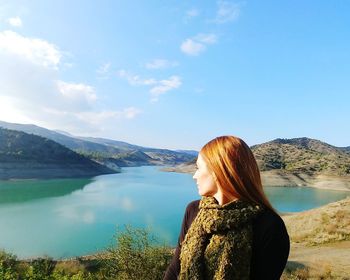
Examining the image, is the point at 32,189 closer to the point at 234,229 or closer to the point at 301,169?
the point at 301,169

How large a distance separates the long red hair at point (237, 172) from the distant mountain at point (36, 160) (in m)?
76.2

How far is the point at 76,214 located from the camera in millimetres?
43156

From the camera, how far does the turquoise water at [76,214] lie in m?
29.1

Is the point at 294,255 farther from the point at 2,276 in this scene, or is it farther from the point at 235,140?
the point at 235,140

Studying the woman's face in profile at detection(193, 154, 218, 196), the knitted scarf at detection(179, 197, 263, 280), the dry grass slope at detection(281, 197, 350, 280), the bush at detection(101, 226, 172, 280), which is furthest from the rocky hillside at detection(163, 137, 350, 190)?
the knitted scarf at detection(179, 197, 263, 280)

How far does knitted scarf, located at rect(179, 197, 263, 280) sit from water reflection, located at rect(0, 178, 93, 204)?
53.2 m

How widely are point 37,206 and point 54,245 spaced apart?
2132cm

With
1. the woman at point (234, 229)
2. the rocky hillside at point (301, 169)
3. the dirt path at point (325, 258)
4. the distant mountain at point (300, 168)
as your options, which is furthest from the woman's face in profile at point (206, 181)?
the distant mountain at point (300, 168)

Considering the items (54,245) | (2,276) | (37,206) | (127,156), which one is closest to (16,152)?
(37,206)

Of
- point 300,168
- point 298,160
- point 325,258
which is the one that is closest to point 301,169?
point 300,168

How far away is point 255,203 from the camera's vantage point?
2119mm

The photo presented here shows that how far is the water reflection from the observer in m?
54.6

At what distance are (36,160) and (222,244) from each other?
281 feet

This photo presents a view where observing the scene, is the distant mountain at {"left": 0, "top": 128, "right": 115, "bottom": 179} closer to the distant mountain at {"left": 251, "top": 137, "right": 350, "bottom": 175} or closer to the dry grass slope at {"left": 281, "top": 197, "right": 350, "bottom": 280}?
the distant mountain at {"left": 251, "top": 137, "right": 350, "bottom": 175}
